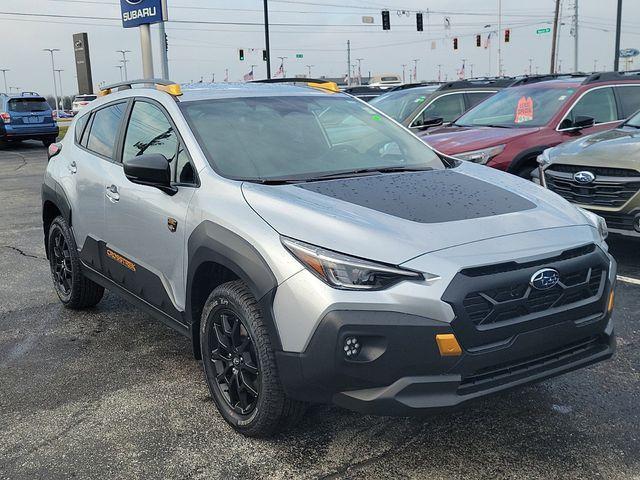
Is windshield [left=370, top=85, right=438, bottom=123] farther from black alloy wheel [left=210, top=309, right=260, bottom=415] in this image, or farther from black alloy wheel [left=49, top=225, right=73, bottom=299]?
black alloy wheel [left=210, top=309, right=260, bottom=415]

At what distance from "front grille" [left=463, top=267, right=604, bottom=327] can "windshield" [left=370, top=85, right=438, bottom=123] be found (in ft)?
26.5

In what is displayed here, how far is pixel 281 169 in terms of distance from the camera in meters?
3.42

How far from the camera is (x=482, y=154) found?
6.98 m

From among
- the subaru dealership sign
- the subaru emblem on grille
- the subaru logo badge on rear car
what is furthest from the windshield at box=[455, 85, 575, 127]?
the subaru dealership sign

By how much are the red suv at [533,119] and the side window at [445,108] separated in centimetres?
145

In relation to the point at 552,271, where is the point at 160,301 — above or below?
below

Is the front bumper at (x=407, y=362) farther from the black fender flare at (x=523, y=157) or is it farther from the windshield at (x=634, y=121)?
the windshield at (x=634, y=121)

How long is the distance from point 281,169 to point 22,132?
21.4 meters

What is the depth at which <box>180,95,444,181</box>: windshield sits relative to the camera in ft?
11.2

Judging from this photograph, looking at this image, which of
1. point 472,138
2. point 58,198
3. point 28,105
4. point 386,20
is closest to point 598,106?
point 472,138

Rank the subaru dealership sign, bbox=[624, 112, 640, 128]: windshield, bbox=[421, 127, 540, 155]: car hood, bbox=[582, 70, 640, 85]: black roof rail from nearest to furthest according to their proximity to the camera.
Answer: bbox=[624, 112, 640, 128]: windshield, bbox=[421, 127, 540, 155]: car hood, bbox=[582, 70, 640, 85]: black roof rail, the subaru dealership sign

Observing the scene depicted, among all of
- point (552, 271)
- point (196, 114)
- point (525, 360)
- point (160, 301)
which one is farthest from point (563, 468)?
point (196, 114)

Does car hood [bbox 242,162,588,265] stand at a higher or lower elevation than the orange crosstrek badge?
lower

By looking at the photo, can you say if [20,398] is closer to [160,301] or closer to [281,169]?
[160,301]
